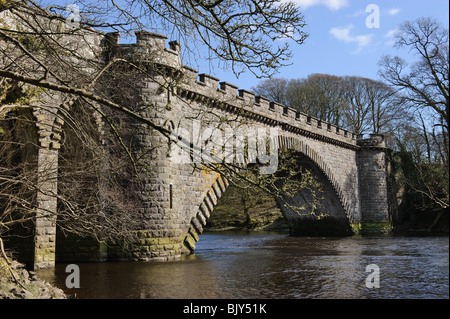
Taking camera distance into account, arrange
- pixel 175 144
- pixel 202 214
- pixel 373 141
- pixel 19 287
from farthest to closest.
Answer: pixel 373 141, pixel 202 214, pixel 175 144, pixel 19 287

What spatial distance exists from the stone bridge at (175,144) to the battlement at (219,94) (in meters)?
0.03

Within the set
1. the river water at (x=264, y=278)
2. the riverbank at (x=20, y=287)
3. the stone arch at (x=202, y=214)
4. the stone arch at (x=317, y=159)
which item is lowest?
the river water at (x=264, y=278)

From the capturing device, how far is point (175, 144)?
9602 millimetres

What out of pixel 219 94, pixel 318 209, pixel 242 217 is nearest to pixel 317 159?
pixel 318 209

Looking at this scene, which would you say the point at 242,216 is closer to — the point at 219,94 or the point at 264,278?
the point at 219,94

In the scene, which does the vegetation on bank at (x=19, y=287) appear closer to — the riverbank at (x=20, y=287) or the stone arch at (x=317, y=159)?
the riverbank at (x=20, y=287)

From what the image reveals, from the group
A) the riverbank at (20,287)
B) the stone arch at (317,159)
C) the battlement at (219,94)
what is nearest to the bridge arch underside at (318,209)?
the stone arch at (317,159)

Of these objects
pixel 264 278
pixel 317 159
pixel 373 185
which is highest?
pixel 317 159

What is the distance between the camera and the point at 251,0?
4.94 m

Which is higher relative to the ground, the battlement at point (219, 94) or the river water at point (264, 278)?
the battlement at point (219, 94)

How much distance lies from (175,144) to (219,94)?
4.45 m

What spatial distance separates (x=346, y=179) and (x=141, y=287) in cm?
1796

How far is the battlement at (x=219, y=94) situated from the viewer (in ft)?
34.7

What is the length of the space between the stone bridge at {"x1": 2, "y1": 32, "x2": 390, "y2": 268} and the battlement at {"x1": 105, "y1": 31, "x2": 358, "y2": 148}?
0.03 meters
